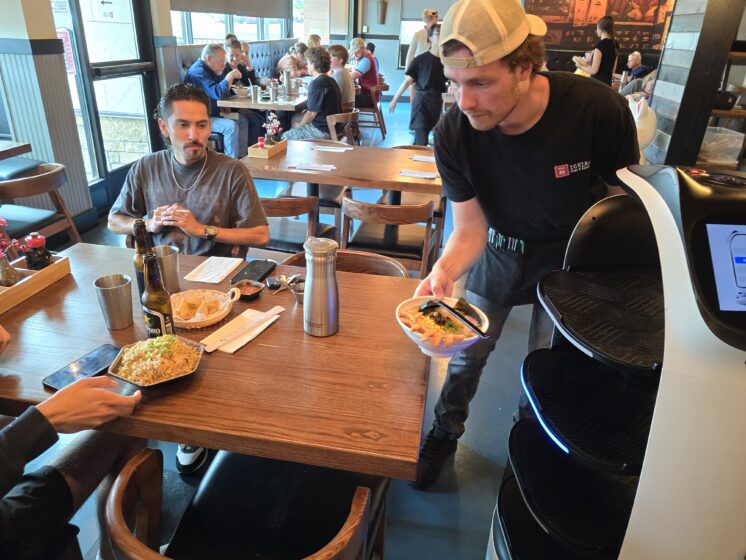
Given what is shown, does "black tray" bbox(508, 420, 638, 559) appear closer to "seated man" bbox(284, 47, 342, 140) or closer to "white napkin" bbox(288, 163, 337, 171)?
"white napkin" bbox(288, 163, 337, 171)

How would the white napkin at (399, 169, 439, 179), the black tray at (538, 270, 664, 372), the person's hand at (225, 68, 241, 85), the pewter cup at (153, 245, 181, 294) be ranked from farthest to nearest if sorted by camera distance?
the person's hand at (225, 68, 241, 85), the white napkin at (399, 169, 439, 179), the pewter cup at (153, 245, 181, 294), the black tray at (538, 270, 664, 372)

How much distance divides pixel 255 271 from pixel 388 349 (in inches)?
23.5

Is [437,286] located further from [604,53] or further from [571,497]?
[604,53]

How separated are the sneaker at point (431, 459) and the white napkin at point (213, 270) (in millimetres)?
993

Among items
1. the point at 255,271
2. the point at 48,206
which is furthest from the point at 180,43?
the point at 255,271

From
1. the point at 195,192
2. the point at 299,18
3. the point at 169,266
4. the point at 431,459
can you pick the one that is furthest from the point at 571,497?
the point at 299,18

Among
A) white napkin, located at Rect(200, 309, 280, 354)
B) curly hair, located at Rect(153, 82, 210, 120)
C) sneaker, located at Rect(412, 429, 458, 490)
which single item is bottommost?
sneaker, located at Rect(412, 429, 458, 490)

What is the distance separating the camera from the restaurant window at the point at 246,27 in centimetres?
794

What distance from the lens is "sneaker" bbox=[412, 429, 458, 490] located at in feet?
6.26

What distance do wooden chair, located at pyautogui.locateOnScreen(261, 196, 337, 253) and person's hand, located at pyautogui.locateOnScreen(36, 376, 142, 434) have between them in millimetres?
1462

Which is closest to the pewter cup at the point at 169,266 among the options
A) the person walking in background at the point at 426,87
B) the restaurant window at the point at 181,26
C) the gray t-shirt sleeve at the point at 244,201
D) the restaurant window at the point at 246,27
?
the gray t-shirt sleeve at the point at 244,201

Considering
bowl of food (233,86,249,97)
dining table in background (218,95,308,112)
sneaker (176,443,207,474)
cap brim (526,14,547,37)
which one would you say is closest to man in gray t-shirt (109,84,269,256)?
sneaker (176,443,207,474)

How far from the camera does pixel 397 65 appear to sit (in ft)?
39.6

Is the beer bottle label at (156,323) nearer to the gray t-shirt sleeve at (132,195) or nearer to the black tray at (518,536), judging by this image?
the black tray at (518,536)
